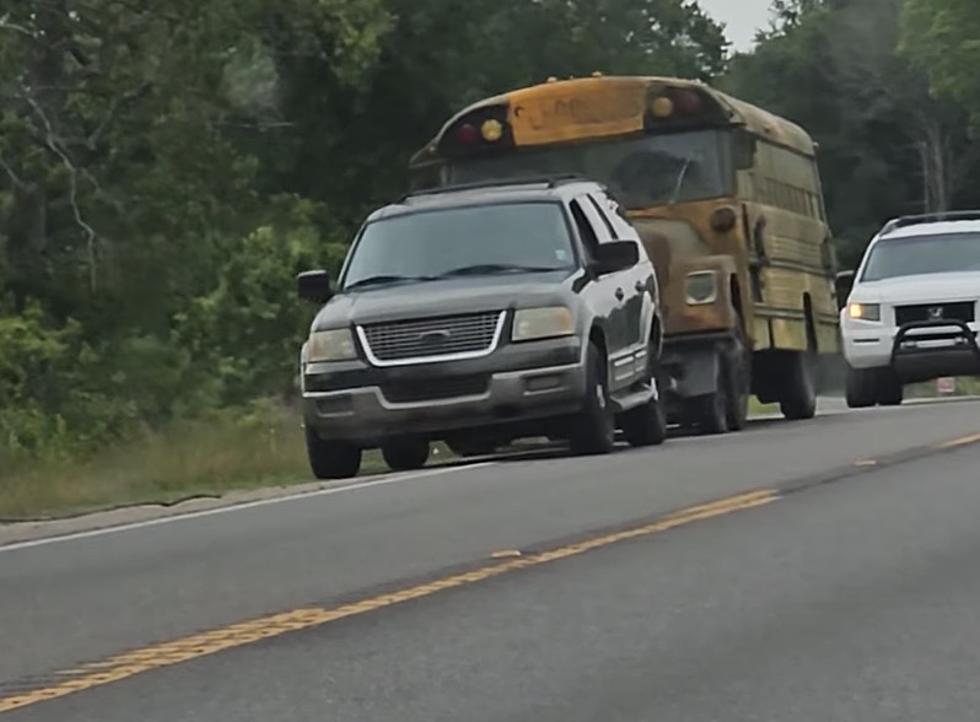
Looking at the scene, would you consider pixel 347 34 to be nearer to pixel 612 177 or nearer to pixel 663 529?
pixel 612 177

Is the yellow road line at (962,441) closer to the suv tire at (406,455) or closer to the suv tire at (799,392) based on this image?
the suv tire at (406,455)

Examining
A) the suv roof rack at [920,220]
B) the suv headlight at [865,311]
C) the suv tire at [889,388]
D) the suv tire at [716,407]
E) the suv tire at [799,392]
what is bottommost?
the suv tire at [889,388]

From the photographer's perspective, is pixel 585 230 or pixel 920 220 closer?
pixel 585 230

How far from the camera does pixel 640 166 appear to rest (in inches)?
881

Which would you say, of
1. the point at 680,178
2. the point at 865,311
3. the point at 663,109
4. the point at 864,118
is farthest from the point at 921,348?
the point at 864,118

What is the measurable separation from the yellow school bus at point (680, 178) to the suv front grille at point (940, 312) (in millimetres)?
3359

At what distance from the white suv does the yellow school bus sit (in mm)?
3331

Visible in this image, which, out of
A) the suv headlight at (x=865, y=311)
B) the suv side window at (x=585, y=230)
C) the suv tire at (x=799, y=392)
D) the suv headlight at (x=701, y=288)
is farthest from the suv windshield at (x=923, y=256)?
the suv side window at (x=585, y=230)

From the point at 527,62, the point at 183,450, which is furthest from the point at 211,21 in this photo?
the point at 527,62

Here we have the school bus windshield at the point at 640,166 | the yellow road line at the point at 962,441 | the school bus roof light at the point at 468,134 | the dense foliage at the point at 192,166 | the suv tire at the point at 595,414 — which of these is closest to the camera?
the yellow road line at the point at 962,441

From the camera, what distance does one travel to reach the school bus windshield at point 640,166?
22.1 metres

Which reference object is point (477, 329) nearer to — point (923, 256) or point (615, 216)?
point (615, 216)

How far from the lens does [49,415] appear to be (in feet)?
105

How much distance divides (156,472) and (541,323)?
9.88ft
